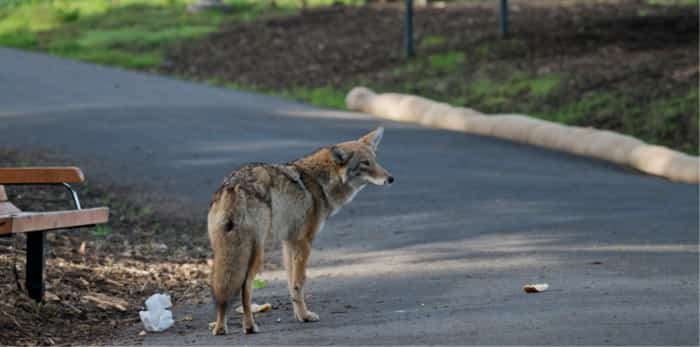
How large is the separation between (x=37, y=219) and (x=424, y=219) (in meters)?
5.68

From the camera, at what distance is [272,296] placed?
1036 centimetres

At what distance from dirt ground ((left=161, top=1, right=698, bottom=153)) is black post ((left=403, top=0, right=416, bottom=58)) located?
0.25 metres

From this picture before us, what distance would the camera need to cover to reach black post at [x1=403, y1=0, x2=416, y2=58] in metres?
26.1

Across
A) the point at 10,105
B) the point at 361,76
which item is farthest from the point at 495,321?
the point at 361,76

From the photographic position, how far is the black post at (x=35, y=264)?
9.32 metres

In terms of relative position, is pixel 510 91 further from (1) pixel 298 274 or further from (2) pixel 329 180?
(1) pixel 298 274

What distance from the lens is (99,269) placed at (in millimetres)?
11039

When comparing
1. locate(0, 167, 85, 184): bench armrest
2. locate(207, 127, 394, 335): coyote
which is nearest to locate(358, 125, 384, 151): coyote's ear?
locate(207, 127, 394, 335): coyote

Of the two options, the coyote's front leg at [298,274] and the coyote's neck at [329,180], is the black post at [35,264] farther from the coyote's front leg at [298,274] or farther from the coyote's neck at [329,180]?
the coyote's neck at [329,180]

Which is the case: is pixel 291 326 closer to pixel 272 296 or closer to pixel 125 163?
pixel 272 296

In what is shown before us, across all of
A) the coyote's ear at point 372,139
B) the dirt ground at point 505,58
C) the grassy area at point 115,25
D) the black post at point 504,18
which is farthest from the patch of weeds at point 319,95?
the coyote's ear at point 372,139

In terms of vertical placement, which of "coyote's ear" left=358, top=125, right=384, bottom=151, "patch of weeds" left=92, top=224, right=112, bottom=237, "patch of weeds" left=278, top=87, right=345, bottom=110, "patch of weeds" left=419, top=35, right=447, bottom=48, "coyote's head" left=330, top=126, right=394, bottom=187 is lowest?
"patch of weeds" left=278, top=87, right=345, bottom=110

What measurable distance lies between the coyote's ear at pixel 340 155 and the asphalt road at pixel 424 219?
1.01 m

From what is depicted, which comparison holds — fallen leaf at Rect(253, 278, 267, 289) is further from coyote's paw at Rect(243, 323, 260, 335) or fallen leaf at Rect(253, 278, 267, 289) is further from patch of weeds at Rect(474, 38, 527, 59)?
patch of weeds at Rect(474, 38, 527, 59)
